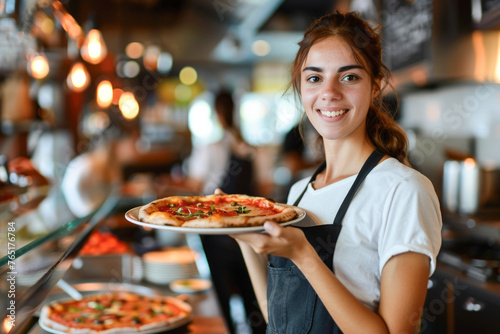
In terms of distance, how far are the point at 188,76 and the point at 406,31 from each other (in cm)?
619

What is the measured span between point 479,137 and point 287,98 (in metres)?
2.56

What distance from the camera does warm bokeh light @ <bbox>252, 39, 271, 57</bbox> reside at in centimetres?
844

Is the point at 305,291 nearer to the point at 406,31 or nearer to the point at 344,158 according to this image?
the point at 344,158

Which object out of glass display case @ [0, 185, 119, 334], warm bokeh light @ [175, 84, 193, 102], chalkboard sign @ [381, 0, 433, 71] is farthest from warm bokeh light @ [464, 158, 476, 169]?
warm bokeh light @ [175, 84, 193, 102]

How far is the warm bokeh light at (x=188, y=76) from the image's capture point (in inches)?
379

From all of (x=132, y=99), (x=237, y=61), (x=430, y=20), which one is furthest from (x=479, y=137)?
(x=237, y=61)

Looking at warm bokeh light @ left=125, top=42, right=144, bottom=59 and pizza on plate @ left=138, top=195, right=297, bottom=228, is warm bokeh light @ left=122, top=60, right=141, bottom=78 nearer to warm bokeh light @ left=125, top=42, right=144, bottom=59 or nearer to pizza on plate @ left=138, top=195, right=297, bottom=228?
warm bokeh light @ left=125, top=42, right=144, bottom=59

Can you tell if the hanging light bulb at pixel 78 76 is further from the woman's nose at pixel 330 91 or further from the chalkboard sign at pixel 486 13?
the chalkboard sign at pixel 486 13

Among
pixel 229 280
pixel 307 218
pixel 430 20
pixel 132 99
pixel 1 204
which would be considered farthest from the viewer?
pixel 132 99

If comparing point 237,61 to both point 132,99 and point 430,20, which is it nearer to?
point 132,99

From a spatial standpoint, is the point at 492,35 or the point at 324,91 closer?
the point at 324,91

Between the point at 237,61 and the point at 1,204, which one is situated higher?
the point at 237,61

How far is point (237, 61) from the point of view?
9.68 m

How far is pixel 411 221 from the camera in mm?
1215
